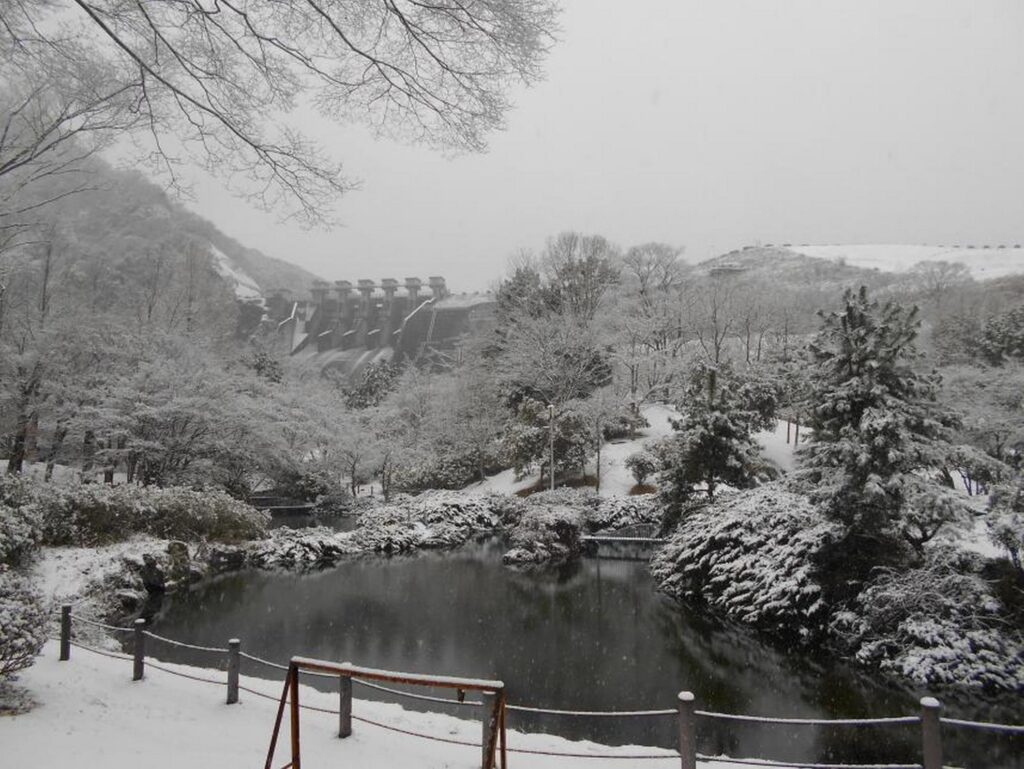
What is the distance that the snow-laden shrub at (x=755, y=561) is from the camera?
11.0 meters

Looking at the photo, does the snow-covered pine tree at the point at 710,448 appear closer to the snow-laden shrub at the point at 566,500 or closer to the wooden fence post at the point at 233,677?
the snow-laden shrub at the point at 566,500

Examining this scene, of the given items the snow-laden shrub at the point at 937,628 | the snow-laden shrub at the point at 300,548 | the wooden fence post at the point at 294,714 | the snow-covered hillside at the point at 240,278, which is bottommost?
the snow-laden shrub at the point at 300,548

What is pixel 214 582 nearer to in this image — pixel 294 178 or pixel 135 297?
pixel 294 178

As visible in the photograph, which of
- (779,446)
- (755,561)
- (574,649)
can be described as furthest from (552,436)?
(574,649)

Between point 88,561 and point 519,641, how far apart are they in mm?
8885

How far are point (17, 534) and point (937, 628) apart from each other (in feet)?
50.0

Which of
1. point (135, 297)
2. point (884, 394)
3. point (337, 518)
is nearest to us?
point (884, 394)

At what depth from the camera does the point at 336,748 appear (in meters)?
4.98

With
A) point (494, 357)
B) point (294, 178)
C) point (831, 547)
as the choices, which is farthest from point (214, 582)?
point (494, 357)

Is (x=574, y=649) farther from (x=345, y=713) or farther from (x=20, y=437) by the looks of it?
(x=20, y=437)

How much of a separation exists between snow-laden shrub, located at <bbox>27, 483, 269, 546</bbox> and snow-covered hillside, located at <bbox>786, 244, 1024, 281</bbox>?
5583 centimetres

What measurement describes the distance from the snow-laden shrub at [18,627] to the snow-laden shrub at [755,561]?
1077cm

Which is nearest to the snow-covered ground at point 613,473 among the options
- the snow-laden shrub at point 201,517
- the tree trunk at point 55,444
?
the snow-laden shrub at point 201,517

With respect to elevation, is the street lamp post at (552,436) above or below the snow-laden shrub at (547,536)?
above
